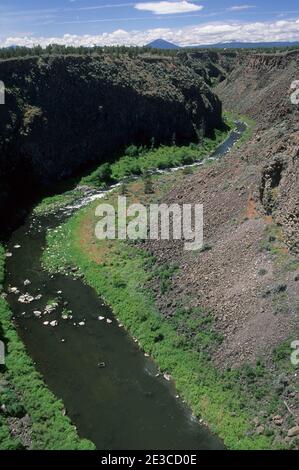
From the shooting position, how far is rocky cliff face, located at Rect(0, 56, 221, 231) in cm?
6181

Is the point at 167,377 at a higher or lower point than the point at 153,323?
lower

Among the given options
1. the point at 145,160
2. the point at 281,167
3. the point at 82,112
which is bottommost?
the point at 145,160

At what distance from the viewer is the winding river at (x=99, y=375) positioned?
82.8 ft

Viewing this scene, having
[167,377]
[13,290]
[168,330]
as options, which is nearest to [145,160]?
[13,290]

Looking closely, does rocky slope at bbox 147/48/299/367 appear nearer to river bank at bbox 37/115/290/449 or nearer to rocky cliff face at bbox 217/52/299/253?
rocky cliff face at bbox 217/52/299/253

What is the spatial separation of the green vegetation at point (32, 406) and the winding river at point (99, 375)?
744mm

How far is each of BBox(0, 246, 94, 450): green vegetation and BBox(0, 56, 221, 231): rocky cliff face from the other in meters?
27.3

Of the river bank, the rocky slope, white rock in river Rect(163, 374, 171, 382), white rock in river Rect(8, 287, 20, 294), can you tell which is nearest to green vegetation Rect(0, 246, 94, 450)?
white rock in river Rect(163, 374, 171, 382)

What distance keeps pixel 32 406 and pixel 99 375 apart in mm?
4713

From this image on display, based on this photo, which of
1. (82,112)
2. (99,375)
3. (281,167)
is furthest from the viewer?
(82,112)

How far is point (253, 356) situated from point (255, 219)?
42.9ft

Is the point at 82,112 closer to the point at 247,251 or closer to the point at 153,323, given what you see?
the point at 247,251

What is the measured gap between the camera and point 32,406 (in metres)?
26.5

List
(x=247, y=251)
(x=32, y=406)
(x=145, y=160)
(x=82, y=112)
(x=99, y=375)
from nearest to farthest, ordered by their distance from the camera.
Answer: (x=32, y=406) → (x=99, y=375) → (x=247, y=251) → (x=145, y=160) → (x=82, y=112)
